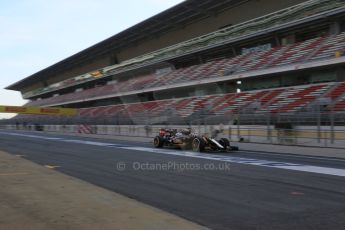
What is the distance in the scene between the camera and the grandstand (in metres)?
29.0

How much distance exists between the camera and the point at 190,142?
66.2 feet

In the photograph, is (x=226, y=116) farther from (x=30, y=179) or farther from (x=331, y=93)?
(x=30, y=179)

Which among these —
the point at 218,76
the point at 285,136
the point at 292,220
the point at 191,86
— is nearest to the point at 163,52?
the point at 191,86

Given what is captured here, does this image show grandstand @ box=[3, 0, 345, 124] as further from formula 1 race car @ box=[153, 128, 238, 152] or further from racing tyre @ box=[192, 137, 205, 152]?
racing tyre @ box=[192, 137, 205, 152]

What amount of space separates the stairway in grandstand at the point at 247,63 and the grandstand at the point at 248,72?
0.10 metres

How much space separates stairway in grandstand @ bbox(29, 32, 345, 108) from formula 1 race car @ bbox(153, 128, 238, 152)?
1214 cm

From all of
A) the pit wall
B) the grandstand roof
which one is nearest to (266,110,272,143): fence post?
the pit wall

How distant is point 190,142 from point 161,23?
32224 mm

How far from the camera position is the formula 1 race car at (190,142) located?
19323mm

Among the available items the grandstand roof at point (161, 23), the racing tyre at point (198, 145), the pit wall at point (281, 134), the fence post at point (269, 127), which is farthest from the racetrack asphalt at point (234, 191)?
the grandstand roof at point (161, 23)

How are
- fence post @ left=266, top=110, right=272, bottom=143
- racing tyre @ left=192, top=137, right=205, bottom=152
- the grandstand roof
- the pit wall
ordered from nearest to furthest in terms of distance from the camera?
racing tyre @ left=192, top=137, right=205, bottom=152 < the pit wall < fence post @ left=266, top=110, right=272, bottom=143 < the grandstand roof

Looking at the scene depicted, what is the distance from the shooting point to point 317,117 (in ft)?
71.2

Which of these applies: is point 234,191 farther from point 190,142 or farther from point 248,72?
point 248,72

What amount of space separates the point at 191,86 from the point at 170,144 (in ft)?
74.2
